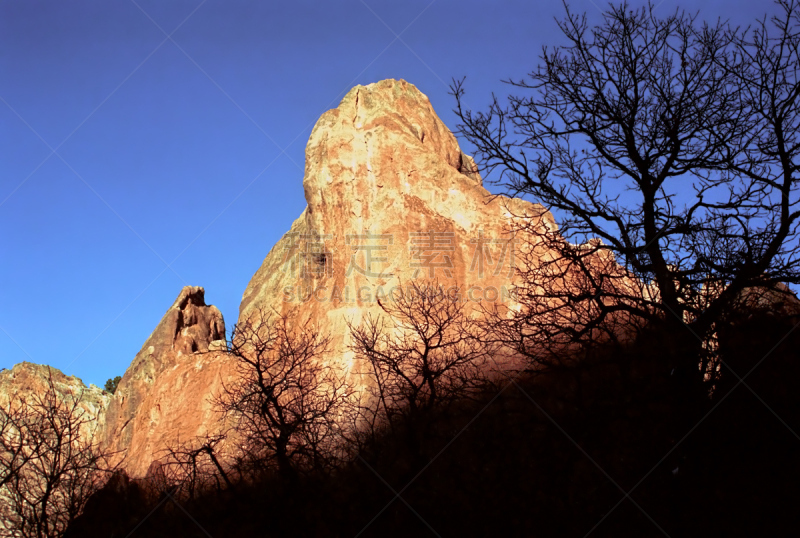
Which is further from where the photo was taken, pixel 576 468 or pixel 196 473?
pixel 196 473

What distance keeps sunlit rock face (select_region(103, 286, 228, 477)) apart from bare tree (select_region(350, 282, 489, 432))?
5.50 meters

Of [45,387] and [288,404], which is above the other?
[45,387]

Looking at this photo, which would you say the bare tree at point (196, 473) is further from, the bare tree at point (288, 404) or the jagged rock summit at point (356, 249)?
the jagged rock summit at point (356, 249)

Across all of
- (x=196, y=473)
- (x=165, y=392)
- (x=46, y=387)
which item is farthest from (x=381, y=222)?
(x=46, y=387)

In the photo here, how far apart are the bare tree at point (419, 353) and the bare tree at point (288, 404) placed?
0.97 m

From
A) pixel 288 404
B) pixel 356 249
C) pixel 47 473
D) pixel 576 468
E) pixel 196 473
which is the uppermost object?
pixel 356 249

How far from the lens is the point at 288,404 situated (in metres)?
13.4

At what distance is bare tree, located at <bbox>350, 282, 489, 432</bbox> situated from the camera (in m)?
12.5

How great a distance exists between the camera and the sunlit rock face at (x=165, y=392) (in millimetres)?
18359

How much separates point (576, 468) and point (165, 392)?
44.1ft

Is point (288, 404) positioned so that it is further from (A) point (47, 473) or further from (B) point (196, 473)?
(A) point (47, 473)

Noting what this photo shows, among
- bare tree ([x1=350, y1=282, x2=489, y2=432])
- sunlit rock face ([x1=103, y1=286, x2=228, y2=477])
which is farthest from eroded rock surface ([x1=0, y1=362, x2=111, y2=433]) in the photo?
bare tree ([x1=350, y1=282, x2=489, y2=432])

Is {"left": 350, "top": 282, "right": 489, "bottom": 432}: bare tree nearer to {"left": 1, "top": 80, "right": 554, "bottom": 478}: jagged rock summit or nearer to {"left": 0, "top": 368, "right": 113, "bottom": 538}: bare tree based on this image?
{"left": 1, "top": 80, "right": 554, "bottom": 478}: jagged rock summit

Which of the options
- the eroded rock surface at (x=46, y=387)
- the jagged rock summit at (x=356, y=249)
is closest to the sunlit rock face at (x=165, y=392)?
the jagged rock summit at (x=356, y=249)
